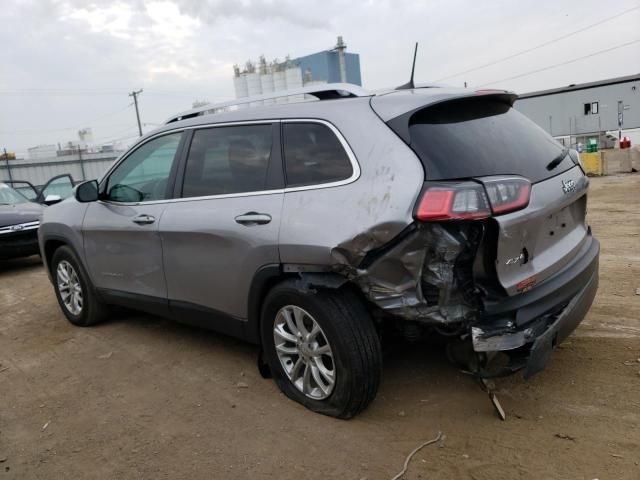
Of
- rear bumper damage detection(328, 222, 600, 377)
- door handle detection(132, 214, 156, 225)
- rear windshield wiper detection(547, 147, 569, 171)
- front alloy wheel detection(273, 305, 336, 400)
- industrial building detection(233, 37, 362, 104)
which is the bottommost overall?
front alloy wheel detection(273, 305, 336, 400)

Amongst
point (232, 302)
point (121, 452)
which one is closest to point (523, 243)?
point (232, 302)

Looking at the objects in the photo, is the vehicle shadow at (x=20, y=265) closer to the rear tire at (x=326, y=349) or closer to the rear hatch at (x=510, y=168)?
the rear tire at (x=326, y=349)

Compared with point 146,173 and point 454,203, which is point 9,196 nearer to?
point 146,173

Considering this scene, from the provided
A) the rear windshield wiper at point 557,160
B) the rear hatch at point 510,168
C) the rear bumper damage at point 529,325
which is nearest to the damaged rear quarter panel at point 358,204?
the rear hatch at point 510,168

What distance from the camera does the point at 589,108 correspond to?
4081 centimetres

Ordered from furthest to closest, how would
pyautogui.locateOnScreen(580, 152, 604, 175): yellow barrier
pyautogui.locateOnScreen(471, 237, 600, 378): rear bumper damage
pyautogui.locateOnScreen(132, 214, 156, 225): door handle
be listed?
pyautogui.locateOnScreen(580, 152, 604, 175): yellow barrier < pyautogui.locateOnScreen(132, 214, 156, 225): door handle < pyautogui.locateOnScreen(471, 237, 600, 378): rear bumper damage

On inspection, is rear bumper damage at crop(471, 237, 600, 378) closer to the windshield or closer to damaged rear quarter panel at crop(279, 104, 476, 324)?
damaged rear quarter panel at crop(279, 104, 476, 324)

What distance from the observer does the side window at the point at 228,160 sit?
11.2 feet

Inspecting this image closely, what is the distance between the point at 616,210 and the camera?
9641 millimetres

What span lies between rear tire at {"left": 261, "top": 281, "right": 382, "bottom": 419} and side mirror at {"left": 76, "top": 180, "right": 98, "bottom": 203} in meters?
2.18


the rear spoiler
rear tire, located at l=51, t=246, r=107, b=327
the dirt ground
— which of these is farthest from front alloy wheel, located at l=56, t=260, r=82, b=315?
the rear spoiler

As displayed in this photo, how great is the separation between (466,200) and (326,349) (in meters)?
1.13

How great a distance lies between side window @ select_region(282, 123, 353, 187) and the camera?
3008 mm

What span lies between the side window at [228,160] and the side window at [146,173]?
0.89ft
